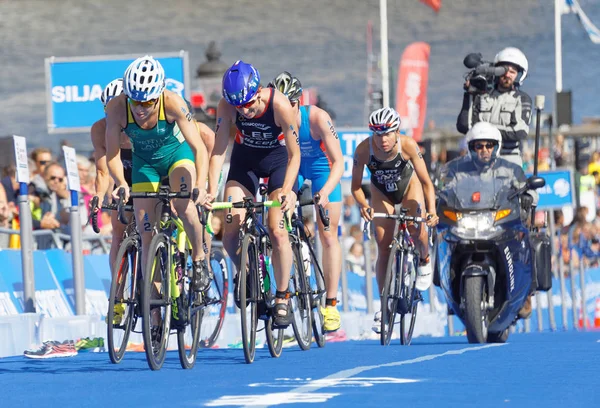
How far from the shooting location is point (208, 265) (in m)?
11.4

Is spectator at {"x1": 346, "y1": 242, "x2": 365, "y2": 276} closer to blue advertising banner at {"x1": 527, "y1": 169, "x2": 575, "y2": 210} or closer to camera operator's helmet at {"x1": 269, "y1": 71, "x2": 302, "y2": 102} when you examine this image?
blue advertising banner at {"x1": 527, "y1": 169, "x2": 575, "y2": 210}

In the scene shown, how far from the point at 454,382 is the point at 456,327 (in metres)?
14.1

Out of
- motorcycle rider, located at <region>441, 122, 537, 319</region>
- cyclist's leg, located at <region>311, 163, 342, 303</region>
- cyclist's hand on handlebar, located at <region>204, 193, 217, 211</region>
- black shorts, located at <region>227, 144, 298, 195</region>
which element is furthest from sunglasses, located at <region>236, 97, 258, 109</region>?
motorcycle rider, located at <region>441, 122, 537, 319</region>

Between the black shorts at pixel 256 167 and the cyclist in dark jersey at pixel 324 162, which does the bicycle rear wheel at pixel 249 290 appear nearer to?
the black shorts at pixel 256 167

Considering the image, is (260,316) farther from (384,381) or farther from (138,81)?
(384,381)

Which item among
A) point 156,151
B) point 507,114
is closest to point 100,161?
point 156,151

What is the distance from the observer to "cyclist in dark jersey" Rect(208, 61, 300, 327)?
37.2ft

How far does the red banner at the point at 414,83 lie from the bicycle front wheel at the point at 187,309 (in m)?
22.3

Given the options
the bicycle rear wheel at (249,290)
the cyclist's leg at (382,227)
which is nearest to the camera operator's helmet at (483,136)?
the cyclist's leg at (382,227)

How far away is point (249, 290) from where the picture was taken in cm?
1144

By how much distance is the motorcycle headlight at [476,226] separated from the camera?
13.8 m

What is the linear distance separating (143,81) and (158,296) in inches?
56.3

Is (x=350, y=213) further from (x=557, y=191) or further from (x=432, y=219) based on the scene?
(x=432, y=219)

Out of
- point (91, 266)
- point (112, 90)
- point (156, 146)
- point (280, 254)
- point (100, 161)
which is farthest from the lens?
point (91, 266)
